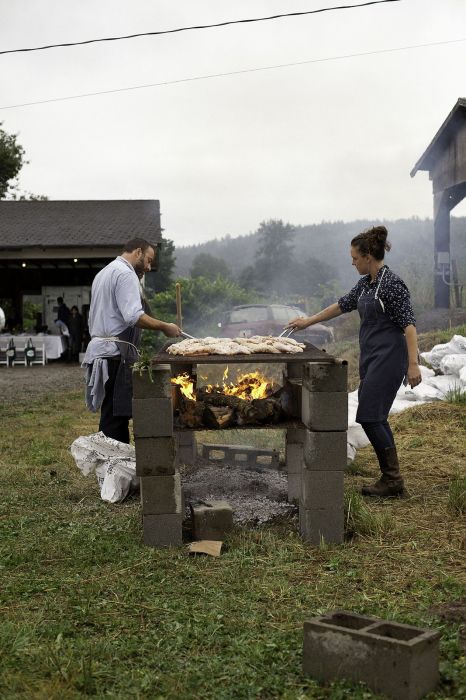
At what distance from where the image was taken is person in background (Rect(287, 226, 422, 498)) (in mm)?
5656

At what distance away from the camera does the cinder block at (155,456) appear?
491 cm

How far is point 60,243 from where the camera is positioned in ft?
68.1

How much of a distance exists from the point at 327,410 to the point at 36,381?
1232cm

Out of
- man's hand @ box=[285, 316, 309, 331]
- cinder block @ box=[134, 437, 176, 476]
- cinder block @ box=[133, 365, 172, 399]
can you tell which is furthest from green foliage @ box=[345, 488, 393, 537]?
man's hand @ box=[285, 316, 309, 331]

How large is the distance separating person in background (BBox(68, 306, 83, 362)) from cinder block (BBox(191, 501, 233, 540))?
1816cm

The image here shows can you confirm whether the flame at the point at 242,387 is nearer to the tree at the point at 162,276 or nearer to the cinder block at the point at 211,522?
the cinder block at the point at 211,522

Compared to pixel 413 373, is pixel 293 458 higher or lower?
lower

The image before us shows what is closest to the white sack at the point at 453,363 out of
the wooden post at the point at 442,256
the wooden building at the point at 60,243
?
the wooden post at the point at 442,256

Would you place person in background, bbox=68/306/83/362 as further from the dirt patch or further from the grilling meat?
the grilling meat

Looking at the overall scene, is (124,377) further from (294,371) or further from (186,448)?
(294,371)

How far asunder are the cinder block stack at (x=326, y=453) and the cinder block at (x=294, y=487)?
104 cm

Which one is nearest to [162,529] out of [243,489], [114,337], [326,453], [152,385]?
[152,385]

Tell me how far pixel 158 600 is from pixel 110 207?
74.3 ft

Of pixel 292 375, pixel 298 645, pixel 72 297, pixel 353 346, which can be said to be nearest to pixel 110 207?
pixel 72 297
